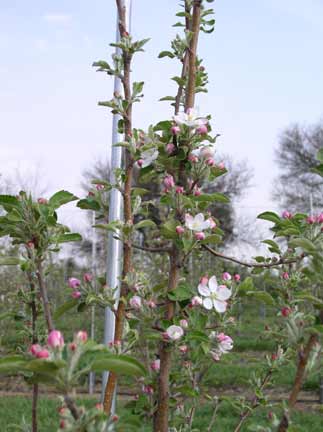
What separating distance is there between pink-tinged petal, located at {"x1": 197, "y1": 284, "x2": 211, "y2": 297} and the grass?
3654 millimetres

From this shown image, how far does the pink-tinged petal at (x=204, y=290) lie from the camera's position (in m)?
1.20

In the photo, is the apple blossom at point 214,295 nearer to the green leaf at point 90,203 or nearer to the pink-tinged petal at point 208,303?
the pink-tinged petal at point 208,303

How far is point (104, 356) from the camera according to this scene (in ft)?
2.46

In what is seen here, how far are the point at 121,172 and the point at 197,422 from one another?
13.7 feet

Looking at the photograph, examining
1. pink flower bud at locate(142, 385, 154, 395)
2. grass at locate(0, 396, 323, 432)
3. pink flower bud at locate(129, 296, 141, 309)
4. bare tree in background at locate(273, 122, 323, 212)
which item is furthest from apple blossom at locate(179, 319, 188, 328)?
bare tree in background at locate(273, 122, 323, 212)

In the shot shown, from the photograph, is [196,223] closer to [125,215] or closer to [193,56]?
[125,215]

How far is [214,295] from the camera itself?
1223 millimetres

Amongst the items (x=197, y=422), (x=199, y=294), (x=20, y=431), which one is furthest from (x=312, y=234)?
(x=197, y=422)

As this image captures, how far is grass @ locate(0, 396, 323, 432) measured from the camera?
191 inches

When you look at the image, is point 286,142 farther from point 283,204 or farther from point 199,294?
point 199,294

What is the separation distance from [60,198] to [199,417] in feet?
15.0

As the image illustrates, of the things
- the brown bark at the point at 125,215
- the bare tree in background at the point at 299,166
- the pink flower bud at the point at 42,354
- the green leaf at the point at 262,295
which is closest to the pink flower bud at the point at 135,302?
the brown bark at the point at 125,215

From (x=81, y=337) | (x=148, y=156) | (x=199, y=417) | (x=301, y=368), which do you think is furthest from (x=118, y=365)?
(x=199, y=417)

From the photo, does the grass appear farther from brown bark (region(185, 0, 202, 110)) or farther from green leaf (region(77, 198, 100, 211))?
brown bark (region(185, 0, 202, 110))
